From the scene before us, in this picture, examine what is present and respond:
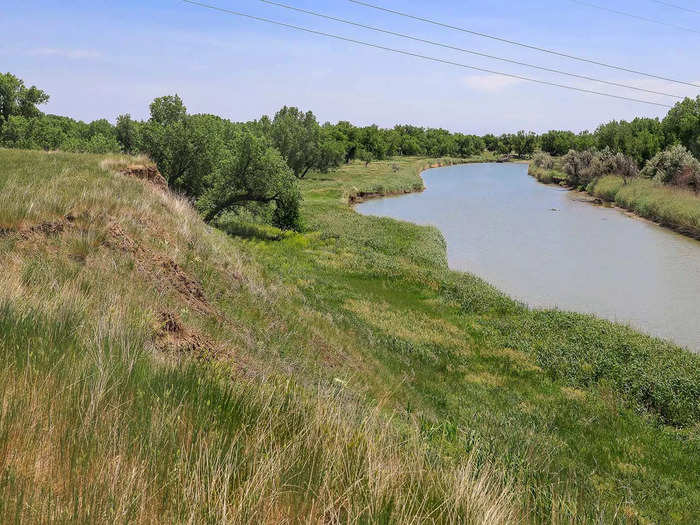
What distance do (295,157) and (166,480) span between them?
7959cm

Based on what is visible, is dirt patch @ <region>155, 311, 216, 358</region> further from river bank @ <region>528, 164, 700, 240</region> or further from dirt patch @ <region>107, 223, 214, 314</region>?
river bank @ <region>528, 164, 700, 240</region>

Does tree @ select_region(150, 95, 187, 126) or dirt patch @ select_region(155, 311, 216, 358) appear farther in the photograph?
tree @ select_region(150, 95, 187, 126)

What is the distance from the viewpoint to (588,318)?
71.7 ft

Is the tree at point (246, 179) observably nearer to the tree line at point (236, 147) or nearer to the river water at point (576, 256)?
the tree line at point (236, 147)

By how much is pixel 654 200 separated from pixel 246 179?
44319 mm

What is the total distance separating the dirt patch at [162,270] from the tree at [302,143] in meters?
62.8

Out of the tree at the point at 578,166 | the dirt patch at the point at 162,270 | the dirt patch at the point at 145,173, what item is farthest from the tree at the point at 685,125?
the dirt patch at the point at 162,270

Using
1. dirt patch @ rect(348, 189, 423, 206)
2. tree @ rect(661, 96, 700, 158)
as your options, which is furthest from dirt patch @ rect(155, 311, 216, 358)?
tree @ rect(661, 96, 700, 158)

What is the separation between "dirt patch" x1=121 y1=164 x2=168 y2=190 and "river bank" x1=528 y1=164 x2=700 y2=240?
148 ft

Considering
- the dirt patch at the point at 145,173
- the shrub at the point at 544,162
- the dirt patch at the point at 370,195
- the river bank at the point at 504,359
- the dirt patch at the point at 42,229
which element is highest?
the shrub at the point at 544,162

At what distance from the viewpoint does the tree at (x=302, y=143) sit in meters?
78.2

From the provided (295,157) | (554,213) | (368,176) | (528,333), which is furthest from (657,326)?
(368,176)

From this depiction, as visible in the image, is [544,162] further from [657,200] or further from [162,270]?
[162,270]

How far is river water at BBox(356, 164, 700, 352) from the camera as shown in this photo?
88.4 feet
